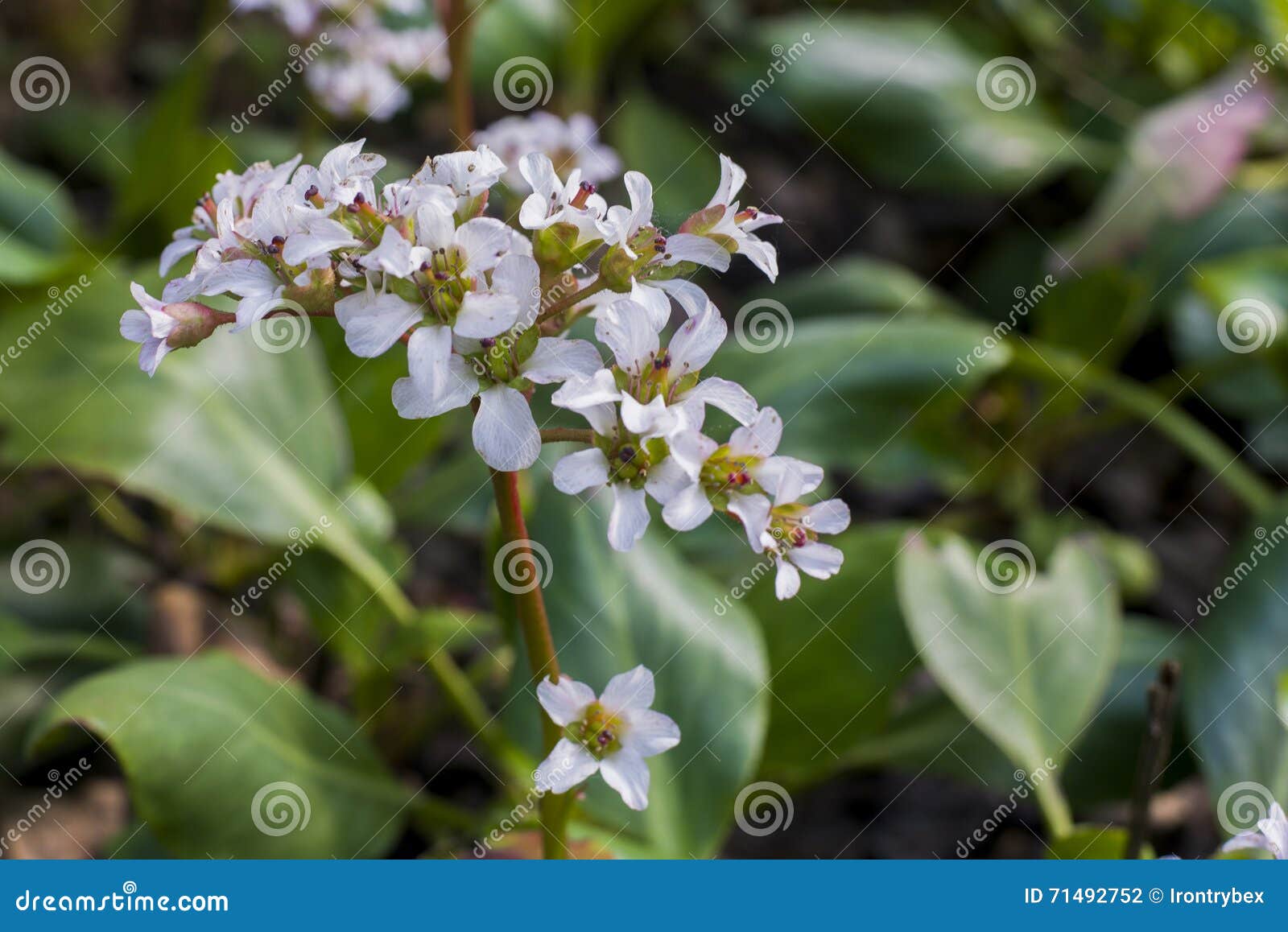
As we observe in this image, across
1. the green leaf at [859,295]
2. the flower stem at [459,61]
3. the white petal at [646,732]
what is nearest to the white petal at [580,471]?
the white petal at [646,732]

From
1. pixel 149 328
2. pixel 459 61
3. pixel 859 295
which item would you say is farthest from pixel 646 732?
pixel 859 295

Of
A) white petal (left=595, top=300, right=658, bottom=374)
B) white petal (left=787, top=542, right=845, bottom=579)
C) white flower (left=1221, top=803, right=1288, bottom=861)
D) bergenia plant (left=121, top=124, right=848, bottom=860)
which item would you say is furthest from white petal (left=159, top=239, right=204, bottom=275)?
white flower (left=1221, top=803, right=1288, bottom=861)

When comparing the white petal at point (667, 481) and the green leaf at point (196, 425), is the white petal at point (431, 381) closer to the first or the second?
the white petal at point (667, 481)

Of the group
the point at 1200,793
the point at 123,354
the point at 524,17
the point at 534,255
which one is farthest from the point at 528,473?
the point at 524,17

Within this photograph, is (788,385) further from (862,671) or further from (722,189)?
(722,189)

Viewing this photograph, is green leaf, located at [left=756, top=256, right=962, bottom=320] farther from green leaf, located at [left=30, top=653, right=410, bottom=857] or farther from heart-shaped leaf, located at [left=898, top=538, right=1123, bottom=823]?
green leaf, located at [left=30, top=653, right=410, bottom=857]

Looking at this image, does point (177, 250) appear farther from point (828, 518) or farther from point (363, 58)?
point (363, 58)
